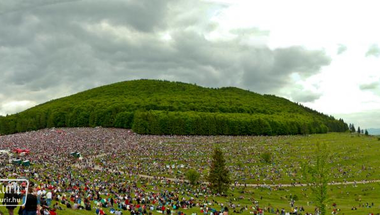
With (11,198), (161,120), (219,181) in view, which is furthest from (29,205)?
(161,120)

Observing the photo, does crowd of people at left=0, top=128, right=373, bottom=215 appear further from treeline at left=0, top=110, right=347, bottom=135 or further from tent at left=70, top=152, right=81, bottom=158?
treeline at left=0, top=110, right=347, bottom=135

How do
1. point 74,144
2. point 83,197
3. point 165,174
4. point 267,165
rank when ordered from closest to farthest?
point 83,197
point 165,174
point 267,165
point 74,144

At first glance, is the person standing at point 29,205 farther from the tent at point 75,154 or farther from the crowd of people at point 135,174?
the tent at point 75,154

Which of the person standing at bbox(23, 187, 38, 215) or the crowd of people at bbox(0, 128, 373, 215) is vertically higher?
the person standing at bbox(23, 187, 38, 215)

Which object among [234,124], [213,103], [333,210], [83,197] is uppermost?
[213,103]

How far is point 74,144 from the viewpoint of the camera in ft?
279

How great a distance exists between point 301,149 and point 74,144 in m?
61.8

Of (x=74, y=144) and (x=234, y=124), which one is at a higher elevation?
(x=234, y=124)

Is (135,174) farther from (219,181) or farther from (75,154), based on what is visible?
(75,154)

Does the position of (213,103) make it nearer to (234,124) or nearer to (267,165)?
(234,124)

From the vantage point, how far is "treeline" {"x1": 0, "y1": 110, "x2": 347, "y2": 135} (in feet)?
418

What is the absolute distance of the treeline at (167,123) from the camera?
127m

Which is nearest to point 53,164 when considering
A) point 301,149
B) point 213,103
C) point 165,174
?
point 165,174

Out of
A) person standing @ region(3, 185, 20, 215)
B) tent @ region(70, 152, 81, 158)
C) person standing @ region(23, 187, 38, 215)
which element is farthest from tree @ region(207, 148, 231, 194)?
person standing @ region(3, 185, 20, 215)
